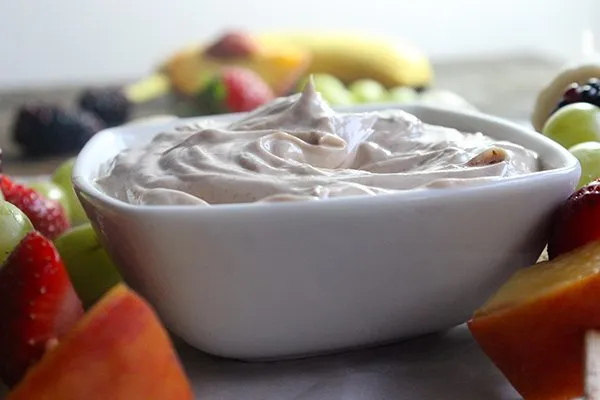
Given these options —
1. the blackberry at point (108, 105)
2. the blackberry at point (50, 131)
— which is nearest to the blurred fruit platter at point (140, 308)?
the blackberry at point (50, 131)

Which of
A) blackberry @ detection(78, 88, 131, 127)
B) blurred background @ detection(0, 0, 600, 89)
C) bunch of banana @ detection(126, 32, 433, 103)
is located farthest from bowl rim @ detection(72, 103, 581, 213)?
blurred background @ detection(0, 0, 600, 89)

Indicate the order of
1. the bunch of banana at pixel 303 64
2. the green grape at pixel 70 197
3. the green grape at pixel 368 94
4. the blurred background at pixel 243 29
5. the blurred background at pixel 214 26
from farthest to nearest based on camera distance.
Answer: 1. the blurred background at pixel 214 26
2. the blurred background at pixel 243 29
3. the bunch of banana at pixel 303 64
4. the green grape at pixel 368 94
5. the green grape at pixel 70 197

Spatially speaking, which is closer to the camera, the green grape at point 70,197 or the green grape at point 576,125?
the green grape at point 576,125

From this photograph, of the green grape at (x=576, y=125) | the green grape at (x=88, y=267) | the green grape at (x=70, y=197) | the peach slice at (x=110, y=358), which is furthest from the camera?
the green grape at (x=70, y=197)

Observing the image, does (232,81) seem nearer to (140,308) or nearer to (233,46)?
(233,46)

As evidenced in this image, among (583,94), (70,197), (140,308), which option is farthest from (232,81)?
(140,308)

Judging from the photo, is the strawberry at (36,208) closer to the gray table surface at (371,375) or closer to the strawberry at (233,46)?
the gray table surface at (371,375)

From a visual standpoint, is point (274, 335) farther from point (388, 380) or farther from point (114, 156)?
point (114, 156)
